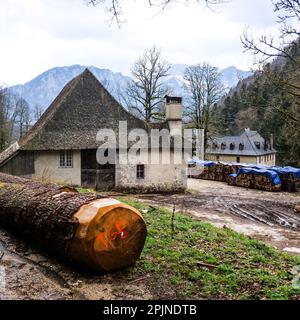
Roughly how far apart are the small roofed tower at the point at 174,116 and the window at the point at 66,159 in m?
6.76

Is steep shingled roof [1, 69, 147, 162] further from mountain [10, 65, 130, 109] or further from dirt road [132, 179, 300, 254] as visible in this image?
mountain [10, 65, 130, 109]

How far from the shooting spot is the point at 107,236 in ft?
16.9

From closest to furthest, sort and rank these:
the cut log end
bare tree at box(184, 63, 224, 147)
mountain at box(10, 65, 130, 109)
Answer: the cut log end
bare tree at box(184, 63, 224, 147)
mountain at box(10, 65, 130, 109)

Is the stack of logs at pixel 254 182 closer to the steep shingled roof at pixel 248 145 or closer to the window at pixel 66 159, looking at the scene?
the window at pixel 66 159

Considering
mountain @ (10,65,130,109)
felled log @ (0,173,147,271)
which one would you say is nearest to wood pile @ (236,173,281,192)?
felled log @ (0,173,147,271)

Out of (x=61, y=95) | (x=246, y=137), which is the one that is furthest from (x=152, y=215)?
(x=246, y=137)

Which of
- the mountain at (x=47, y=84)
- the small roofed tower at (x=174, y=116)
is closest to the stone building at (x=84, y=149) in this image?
the small roofed tower at (x=174, y=116)

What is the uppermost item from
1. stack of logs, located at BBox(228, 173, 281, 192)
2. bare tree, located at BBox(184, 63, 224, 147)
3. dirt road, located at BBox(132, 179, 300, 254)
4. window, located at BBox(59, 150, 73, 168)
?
bare tree, located at BBox(184, 63, 224, 147)

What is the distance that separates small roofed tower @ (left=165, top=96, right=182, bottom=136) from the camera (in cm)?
2250

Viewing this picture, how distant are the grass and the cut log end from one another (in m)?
0.36

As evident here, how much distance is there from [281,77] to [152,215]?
6872 millimetres

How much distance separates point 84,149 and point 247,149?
3978cm

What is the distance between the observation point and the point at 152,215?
1019 centimetres
